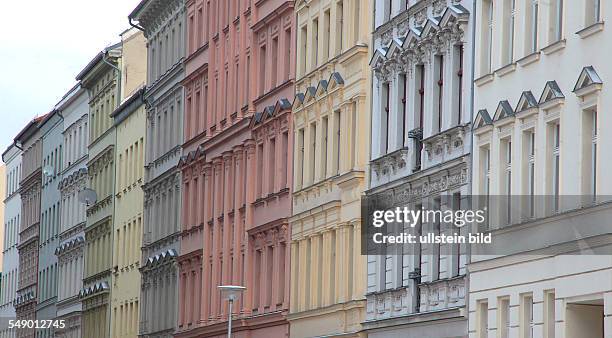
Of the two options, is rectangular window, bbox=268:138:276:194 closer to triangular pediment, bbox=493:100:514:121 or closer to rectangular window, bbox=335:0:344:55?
rectangular window, bbox=335:0:344:55

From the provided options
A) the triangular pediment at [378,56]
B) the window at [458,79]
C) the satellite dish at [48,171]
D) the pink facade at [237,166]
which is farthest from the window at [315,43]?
the satellite dish at [48,171]

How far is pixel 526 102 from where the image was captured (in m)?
37.5

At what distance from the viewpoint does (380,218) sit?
4778cm

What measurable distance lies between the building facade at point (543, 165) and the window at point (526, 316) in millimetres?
20

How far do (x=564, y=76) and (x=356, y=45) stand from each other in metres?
14.4

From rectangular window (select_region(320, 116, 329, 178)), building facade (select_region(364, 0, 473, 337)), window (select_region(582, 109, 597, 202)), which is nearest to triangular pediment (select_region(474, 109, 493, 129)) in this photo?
building facade (select_region(364, 0, 473, 337))

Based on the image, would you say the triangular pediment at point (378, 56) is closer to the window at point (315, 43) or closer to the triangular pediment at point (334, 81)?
the triangular pediment at point (334, 81)

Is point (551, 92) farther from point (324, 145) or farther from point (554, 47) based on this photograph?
point (324, 145)

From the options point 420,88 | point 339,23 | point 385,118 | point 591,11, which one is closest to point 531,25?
point 591,11

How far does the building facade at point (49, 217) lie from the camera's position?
10475 centimetres

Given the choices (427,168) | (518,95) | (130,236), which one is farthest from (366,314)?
(130,236)

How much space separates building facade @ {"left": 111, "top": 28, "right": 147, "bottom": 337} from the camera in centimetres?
8269

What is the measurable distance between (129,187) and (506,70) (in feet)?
158

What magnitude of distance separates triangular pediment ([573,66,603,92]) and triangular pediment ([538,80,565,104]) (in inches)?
36.5
